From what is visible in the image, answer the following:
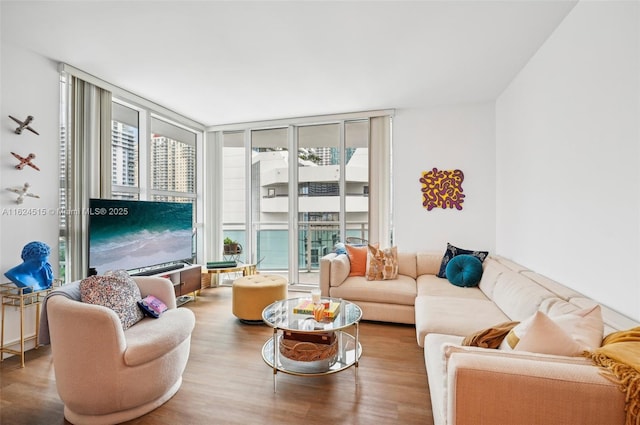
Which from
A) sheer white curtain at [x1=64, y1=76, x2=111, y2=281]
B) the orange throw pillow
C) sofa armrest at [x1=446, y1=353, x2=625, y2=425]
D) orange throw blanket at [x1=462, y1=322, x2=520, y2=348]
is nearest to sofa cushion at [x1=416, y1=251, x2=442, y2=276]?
the orange throw pillow

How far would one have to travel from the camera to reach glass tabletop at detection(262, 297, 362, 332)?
2.12 meters

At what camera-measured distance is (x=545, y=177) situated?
2559 millimetres

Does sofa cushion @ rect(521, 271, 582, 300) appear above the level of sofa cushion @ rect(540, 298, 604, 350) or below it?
below

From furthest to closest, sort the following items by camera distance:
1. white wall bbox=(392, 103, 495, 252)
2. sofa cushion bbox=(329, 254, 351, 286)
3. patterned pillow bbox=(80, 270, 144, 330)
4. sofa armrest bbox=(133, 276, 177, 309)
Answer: white wall bbox=(392, 103, 495, 252) < sofa cushion bbox=(329, 254, 351, 286) < sofa armrest bbox=(133, 276, 177, 309) < patterned pillow bbox=(80, 270, 144, 330)

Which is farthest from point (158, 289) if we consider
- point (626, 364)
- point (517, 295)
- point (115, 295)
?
point (517, 295)

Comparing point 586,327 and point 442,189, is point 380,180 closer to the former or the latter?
point 442,189

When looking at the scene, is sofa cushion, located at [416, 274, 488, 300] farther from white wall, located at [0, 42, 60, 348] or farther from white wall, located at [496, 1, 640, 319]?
white wall, located at [0, 42, 60, 348]

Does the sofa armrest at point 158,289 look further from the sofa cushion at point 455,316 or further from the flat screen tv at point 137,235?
the sofa cushion at point 455,316

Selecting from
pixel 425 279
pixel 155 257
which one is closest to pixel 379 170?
pixel 425 279

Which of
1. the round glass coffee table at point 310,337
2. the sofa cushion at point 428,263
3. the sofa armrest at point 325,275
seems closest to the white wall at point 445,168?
the sofa cushion at point 428,263

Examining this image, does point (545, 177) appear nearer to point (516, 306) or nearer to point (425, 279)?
point (516, 306)

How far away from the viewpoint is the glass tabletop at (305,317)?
2.12 metres

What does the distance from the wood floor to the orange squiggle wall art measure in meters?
2.08

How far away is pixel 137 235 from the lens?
3.33m
